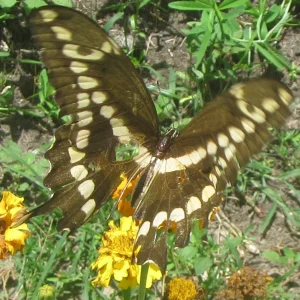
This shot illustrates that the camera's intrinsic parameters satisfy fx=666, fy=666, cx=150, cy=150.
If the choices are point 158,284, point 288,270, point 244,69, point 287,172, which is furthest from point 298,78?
point 158,284

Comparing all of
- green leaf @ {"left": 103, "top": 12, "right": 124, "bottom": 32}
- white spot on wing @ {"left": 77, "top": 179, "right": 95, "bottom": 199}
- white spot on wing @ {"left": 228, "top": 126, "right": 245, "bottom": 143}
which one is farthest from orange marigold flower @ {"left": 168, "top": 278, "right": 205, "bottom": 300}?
green leaf @ {"left": 103, "top": 12, "right": 124, "bottom": 32}

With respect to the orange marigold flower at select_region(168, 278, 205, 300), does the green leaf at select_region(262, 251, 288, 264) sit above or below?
below

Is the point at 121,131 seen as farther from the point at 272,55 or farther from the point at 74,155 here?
the point at 272,55

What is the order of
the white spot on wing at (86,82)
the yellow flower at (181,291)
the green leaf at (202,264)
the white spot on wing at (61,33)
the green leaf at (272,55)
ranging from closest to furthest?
1. the white spot on wing at (61,33)
2. the white spot on wing at (86,82)
3. the yellow flower at (181,291)
4. the green leaf at (202,264)
5. the green leaf at (272,55)

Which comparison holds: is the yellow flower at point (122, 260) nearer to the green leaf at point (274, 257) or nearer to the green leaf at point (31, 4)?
the green leaf at point (274, 257)

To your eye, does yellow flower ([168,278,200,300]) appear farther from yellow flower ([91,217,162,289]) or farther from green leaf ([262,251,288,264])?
green leaf ([262,251,288,264])

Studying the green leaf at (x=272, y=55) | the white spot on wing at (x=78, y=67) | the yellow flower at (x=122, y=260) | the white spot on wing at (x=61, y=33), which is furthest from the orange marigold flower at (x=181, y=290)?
the green leaf at (x=272, y=55)

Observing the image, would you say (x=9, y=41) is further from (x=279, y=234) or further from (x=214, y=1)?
(x=279, y=234)
